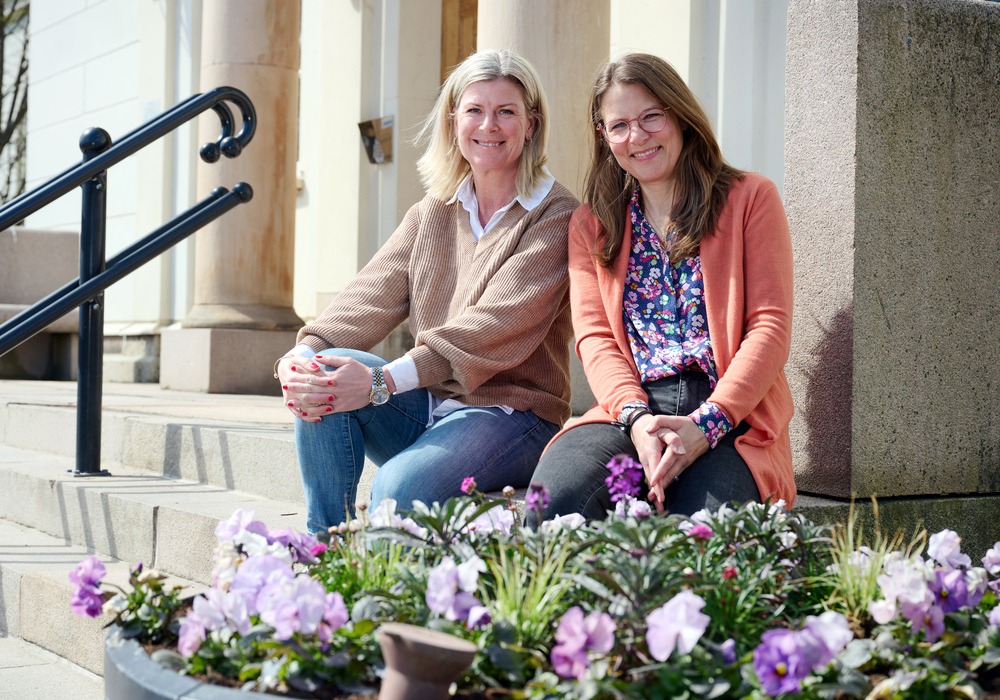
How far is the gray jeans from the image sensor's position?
8.05ft

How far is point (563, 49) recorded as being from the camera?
493cm

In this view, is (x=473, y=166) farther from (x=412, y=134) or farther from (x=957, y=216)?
(x=412, y=134)

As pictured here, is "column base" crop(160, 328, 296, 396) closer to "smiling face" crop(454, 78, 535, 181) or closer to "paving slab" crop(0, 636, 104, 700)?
"paving slab" crop(0, 636, 104, 700)

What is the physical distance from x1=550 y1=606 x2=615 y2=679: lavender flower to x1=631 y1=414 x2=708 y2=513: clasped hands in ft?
3.45

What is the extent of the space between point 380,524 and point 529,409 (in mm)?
1111

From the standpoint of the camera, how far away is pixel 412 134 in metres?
7.35

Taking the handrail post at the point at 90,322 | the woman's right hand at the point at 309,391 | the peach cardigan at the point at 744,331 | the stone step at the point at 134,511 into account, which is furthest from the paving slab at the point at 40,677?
the peach cardigan at the point at 744,331

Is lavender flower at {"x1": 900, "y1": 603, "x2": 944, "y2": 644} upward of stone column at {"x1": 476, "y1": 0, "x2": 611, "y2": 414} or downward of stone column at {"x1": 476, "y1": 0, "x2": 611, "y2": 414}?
downward

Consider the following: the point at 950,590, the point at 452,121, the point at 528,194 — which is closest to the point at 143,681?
the point at 950,590

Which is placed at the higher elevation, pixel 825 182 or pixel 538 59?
pixel 538 59

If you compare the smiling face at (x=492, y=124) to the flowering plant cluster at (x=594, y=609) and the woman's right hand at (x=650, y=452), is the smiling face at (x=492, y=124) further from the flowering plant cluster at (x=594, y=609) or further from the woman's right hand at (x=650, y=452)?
the flowering plant cluster at (x=594, y=609)

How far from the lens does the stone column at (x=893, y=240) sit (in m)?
2.91

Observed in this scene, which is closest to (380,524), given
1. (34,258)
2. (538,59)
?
(538,59)

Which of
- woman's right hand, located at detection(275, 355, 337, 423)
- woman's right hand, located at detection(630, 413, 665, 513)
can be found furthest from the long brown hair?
woman's right hand, located at detection(275, 355, 337, 423)
